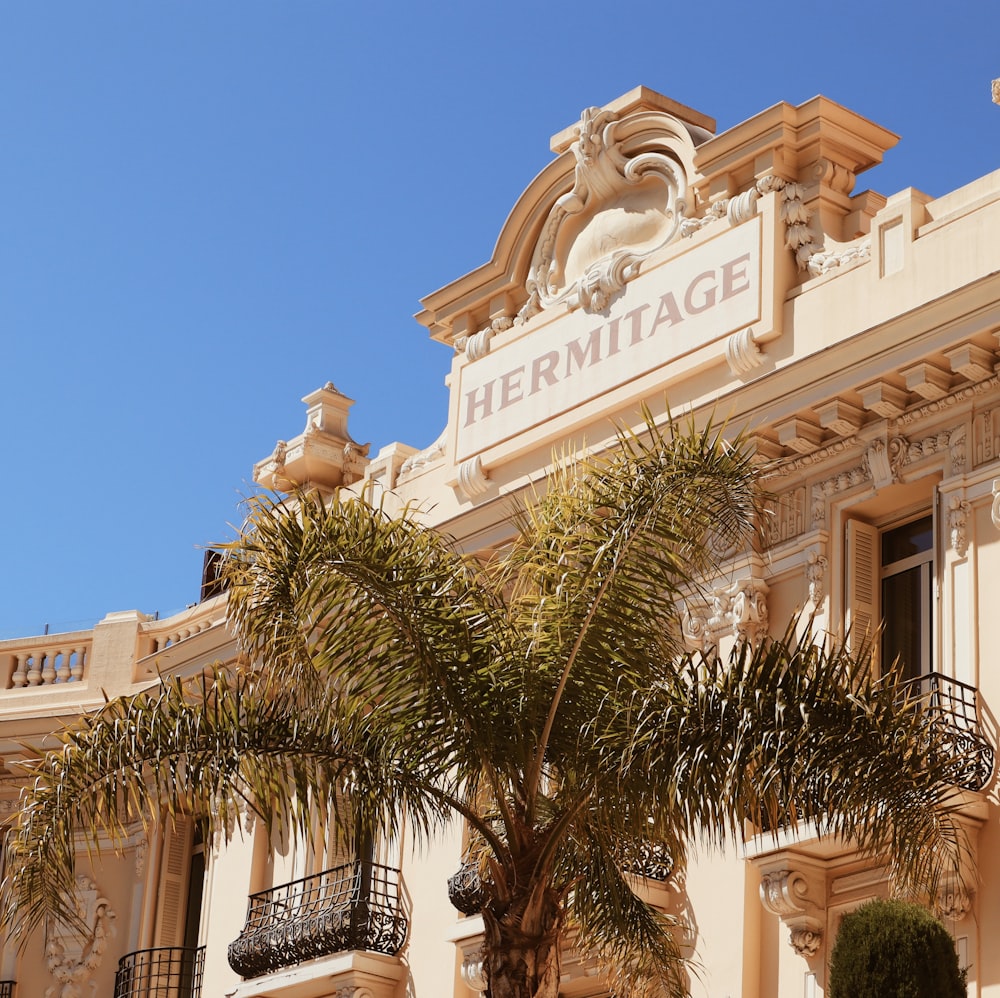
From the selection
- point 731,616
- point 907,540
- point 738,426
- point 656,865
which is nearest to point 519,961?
point 656,865

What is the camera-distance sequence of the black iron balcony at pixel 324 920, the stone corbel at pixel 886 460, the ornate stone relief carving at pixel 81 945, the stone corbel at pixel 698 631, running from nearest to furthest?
the stone corbel at pixel 886 460 < the stone corbel at pixel 698 631 < the black iron balcony at pixel 324 920 < the ornate stone relief carving at pixel 81 945

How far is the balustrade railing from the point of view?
30.2 m

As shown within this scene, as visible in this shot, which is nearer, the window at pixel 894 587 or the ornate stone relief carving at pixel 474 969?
the window at pixel 894 587

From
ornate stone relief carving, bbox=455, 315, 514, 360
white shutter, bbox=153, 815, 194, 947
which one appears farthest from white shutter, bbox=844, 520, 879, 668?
white shutter, bbox=153, 815, 194, 947

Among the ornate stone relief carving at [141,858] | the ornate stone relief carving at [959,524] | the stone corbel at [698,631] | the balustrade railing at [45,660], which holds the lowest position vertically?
the ornate stone relief carving at [141,858]

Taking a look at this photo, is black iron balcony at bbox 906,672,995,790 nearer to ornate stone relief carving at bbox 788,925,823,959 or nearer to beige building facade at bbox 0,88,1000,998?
beige building facade at bbox 0,88,1000,998

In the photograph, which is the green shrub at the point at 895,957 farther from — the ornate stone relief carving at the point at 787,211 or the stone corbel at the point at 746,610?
the ornate stone relief carving at the point at 787,211

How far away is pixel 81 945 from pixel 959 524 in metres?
14.6

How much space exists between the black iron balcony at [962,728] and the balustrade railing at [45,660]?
607 inches

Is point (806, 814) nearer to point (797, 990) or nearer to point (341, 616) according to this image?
point (341, 616)

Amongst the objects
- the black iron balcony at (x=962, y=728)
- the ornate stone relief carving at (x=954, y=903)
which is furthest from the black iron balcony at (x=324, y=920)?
the ornate stone relief carving at (x=954, y=903)

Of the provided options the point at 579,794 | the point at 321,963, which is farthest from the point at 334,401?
the point at 579,794

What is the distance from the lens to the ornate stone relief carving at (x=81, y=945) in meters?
27.9

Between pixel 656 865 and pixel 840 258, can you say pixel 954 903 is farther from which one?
pixel 840 258
